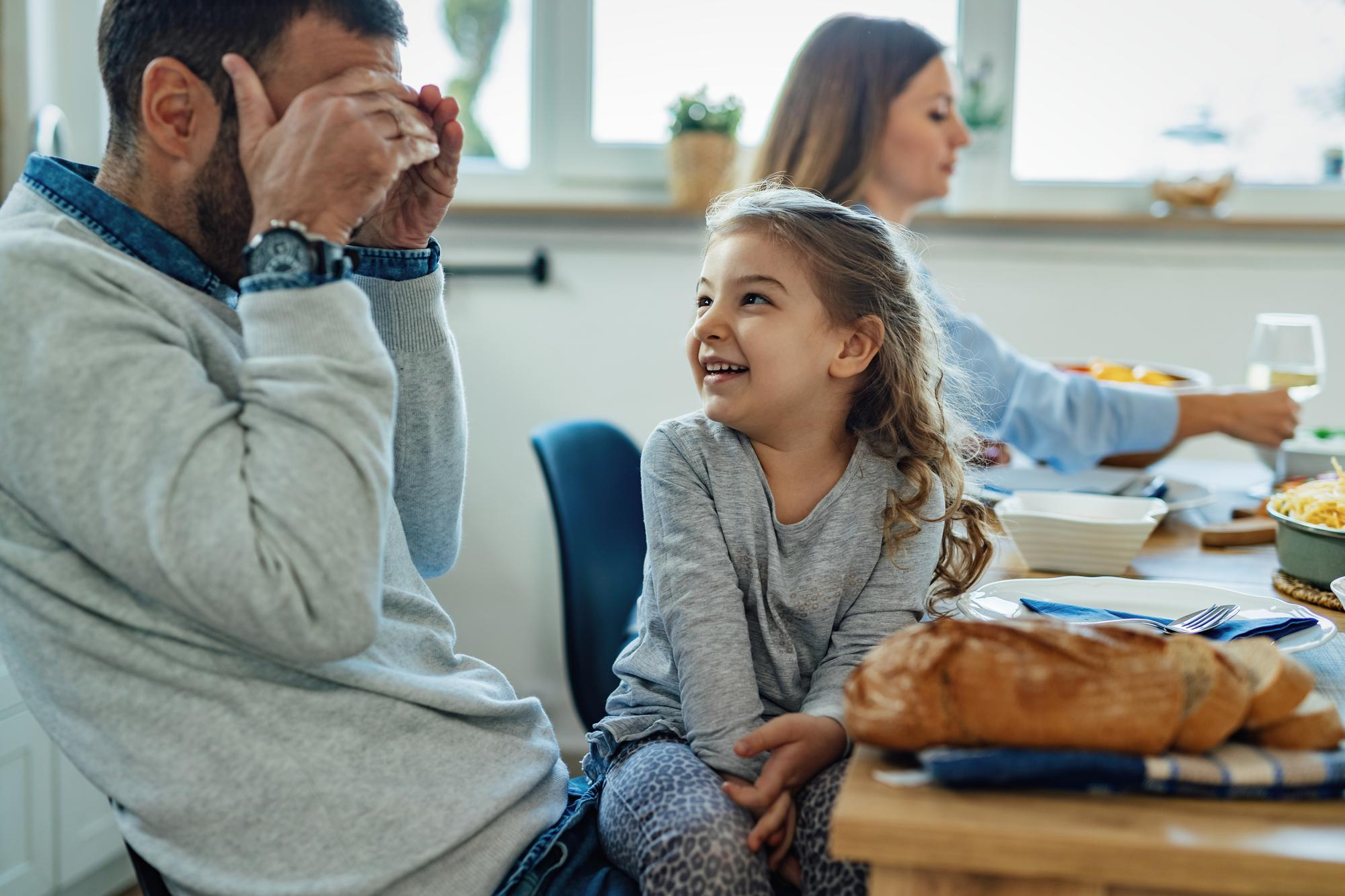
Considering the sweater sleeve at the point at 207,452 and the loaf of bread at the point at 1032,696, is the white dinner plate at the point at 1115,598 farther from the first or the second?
the sweater sleeve at the point at 207,452

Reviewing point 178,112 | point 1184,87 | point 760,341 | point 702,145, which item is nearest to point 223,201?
point 178,112

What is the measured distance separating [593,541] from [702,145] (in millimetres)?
1044

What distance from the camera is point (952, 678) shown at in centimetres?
67

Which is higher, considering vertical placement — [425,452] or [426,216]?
[426,216]

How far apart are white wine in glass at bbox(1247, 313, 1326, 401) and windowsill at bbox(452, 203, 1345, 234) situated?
A: 79cm

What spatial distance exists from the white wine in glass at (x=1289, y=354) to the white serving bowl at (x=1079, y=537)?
0.64 metres

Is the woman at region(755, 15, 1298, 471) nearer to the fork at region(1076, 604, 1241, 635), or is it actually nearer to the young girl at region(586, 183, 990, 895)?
the young girl at region(586, 183, 990, 895)

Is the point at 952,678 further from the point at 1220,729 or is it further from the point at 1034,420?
the point at 1034,420

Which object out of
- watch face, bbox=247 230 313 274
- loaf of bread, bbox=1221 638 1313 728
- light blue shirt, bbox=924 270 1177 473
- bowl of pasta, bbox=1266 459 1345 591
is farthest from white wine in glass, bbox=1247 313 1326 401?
watch face, bbox=247 230 313 274

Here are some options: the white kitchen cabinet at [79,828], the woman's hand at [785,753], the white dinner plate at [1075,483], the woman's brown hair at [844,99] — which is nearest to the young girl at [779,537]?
the woman's hand at [785,753]


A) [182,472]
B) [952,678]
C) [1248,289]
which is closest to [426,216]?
[182,472]

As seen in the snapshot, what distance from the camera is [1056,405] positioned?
186 cm

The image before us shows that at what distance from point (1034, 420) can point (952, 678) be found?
1303 mm

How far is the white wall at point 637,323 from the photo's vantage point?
2641 millimetres
